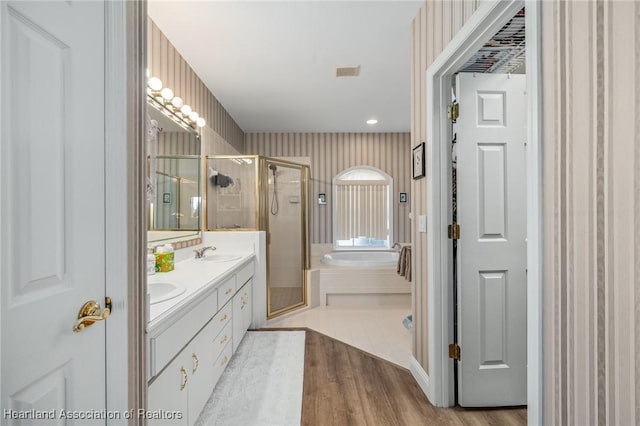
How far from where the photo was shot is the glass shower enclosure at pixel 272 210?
339 cm

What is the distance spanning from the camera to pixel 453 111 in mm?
1841

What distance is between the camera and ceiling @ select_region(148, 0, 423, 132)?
2094 mm

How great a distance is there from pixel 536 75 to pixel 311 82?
8.24 feet

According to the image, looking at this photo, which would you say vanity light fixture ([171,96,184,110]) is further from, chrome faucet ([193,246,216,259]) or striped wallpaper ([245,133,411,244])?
striped wallpaper ([245,133,411,244])

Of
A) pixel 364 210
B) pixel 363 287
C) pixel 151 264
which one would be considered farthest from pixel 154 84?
pixel 364 210

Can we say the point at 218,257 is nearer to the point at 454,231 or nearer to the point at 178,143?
the point at 178,143

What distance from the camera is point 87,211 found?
871 millimetres

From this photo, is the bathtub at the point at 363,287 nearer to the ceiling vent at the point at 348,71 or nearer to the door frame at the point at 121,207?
the ceiling vent at the point at 348,71

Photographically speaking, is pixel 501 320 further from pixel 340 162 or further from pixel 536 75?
pixel 340 162

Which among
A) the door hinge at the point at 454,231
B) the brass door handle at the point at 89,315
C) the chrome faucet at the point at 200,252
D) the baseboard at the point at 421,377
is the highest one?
the door hinge at the point at 454,231

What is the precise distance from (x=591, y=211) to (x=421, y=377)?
1.63 meters

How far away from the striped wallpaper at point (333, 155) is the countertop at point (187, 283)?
2481mm

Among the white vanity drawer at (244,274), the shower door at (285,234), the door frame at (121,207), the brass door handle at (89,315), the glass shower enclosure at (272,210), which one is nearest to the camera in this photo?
the brass door handle at (89,315)

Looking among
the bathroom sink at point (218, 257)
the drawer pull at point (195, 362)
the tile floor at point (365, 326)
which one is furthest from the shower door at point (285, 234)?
the drawer pull at point (195, 362)
